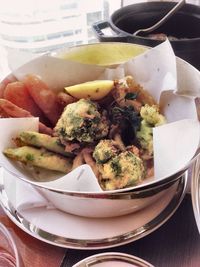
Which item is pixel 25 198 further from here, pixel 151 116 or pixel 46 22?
pixel 46 22

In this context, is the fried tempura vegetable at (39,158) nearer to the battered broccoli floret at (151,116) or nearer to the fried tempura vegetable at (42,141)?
the fried tempura vegetable at (42,141)

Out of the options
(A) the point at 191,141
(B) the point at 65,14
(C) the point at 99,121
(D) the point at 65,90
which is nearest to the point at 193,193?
Answer: (A) the point at 191,141

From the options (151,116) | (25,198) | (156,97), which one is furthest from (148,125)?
(25,198)

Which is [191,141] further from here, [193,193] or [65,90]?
[65,90]

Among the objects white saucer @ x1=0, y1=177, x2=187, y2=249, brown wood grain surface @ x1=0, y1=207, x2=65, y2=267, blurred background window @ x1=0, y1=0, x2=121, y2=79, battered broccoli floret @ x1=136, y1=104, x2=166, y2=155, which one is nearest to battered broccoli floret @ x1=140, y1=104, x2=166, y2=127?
battered broccoli floret @ x1=136, y1=104, x2=166, y2=155

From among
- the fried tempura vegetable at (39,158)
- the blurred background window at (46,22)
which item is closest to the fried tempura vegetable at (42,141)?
the fried tempura vegetable at (39,158)

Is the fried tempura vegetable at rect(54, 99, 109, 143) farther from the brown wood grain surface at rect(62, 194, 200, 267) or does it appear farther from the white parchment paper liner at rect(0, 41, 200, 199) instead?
the brown wood grain surface at rect(62, 194, 200, 267)
